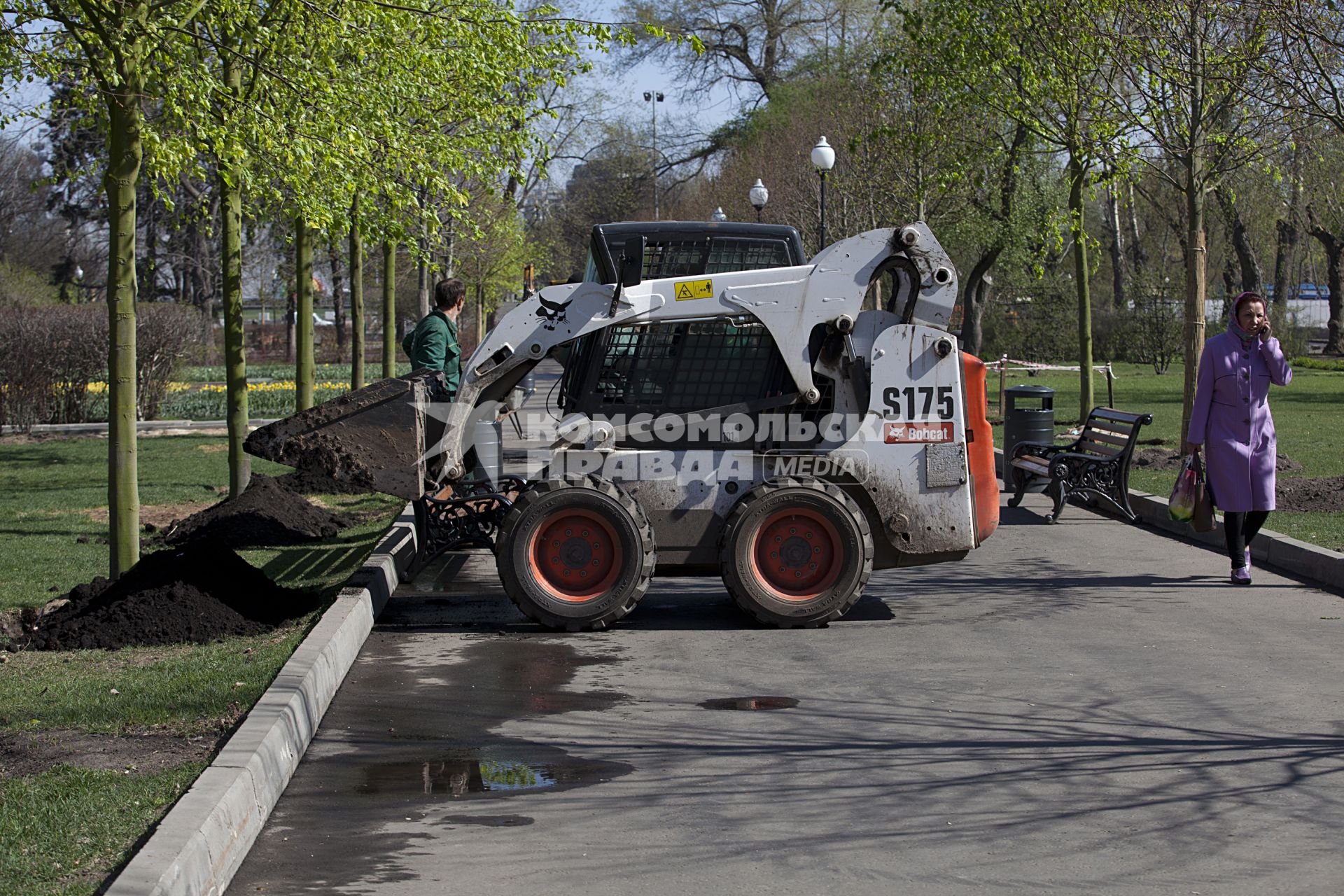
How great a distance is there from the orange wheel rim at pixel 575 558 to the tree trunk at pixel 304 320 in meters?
8.17

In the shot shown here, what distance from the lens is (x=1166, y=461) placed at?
663 inches

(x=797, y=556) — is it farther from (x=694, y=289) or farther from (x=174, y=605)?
(x=174, y=605)

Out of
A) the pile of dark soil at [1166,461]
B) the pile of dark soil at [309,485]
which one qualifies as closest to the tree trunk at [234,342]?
the pile of dark soil at [309,485]

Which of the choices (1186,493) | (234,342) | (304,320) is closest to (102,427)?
(304,320)

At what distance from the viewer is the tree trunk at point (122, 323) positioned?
9.43m

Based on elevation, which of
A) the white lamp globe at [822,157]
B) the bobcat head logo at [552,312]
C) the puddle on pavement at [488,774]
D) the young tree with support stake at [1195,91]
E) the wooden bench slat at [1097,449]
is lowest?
the puddle on pavement at [488,774]

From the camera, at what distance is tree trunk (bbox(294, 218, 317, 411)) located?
16344mm

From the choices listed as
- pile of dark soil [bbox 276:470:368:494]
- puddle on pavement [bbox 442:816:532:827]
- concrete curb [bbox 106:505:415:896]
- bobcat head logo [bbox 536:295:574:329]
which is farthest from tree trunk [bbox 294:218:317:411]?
puddle on pavement [bbox 442:816:532:827]

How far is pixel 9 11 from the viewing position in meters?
9.29

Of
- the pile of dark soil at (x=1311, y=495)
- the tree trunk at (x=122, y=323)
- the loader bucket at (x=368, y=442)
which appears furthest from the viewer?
the pile of dark soil at (x=1311, y=495)

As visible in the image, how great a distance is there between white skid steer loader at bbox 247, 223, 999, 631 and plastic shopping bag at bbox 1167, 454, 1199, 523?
64.2 inches

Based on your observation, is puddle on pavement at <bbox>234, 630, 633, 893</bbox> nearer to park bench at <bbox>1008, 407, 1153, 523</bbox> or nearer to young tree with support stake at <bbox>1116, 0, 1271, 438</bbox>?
park bench at <bbox>1008, 407, 1153, 523</bbox>

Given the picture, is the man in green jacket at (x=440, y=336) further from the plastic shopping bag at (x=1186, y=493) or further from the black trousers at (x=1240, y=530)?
the black trousers at (x=1240, y=530)

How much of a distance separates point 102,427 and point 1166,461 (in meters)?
17.2
